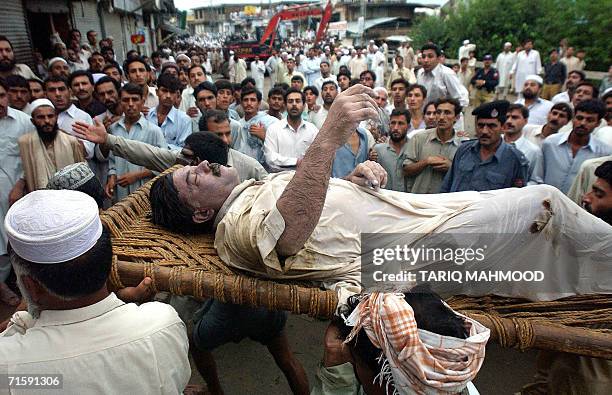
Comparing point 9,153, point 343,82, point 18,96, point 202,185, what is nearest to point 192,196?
point 202,185

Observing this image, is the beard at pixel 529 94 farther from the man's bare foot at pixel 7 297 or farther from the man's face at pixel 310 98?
the man's bare foot at pixel 7 297

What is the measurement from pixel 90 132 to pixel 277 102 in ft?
9.99

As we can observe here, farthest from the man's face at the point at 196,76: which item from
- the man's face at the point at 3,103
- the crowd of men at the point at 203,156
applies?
the man's face at the point at 3,103

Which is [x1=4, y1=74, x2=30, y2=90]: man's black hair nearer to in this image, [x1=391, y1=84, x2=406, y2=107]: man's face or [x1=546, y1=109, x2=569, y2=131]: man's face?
[x1=391, y1=84, x2=406, y2=107]: man's face

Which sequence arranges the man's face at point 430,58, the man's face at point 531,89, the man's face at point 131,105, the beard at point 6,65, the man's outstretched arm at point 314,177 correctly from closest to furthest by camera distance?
the man's outstretched arm at point 314,177, the man's face at point 131,105, the beard at point 6,65, the man's face at point 531,89, the man's face at point 430,58

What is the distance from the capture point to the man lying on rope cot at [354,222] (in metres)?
1.85

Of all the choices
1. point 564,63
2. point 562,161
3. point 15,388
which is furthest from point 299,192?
point 564,63

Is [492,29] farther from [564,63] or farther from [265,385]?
[265,385]

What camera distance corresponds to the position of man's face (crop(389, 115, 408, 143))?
4.21 meters

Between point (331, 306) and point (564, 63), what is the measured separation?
44.0 ft

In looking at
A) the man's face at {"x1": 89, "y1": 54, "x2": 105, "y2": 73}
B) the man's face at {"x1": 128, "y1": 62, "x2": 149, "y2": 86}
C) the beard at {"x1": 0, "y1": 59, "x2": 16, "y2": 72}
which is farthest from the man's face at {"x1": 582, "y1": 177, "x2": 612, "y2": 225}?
the man's face at {"x1": 89, "y1": 54, "x2": 105, "y2": 73}

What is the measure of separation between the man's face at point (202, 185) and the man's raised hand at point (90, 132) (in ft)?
3.40

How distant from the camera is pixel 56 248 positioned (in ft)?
3.92

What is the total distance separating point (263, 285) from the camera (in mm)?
1911
